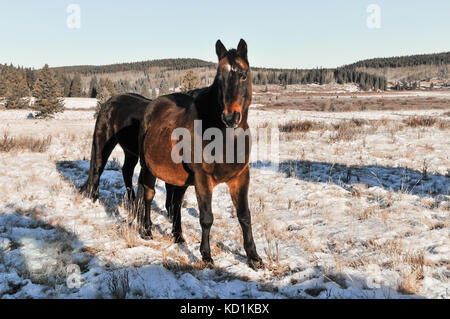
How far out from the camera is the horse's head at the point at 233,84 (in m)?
2.98

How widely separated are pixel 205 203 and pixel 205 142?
73cm

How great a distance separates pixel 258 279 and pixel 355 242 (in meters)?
1.65

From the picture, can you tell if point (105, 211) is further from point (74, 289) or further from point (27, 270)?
point (74, 289)

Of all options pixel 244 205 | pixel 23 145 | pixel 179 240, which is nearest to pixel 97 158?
pixel 179 240

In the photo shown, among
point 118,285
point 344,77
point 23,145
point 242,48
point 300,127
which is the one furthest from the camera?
point 344,77

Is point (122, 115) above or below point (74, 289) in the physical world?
above

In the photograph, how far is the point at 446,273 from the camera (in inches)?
126

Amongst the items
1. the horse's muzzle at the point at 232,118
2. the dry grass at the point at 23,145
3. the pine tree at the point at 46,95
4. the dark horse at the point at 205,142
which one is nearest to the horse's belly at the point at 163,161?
the dark horse at the point at 205,142

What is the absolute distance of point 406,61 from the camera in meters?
158

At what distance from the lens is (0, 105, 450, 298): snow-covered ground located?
3.11 metres

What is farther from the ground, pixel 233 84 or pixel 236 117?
pixel 233 84

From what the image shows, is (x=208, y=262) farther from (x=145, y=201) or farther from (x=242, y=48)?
(x=242, y=48)

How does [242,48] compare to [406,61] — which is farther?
[406,61]
